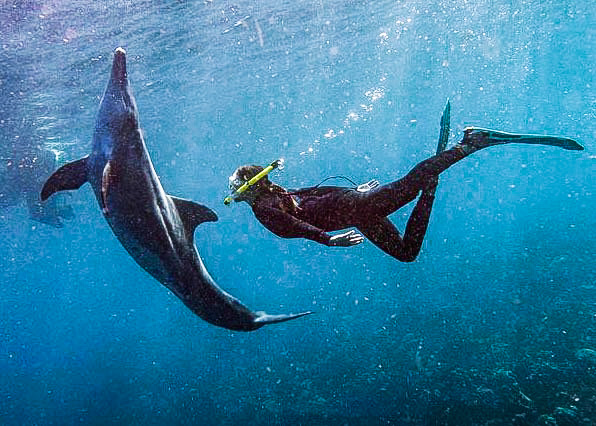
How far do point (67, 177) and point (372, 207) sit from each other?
3.57 meters

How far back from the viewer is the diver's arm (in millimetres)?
3957

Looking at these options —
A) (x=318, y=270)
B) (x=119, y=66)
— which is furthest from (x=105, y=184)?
(x=318, y=270)

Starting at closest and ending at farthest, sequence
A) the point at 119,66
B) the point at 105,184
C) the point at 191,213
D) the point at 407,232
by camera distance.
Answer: the point at 105,184
the point at 119,66
the point at 191,213
the point at 407,232

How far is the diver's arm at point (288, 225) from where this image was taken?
3.96 metres

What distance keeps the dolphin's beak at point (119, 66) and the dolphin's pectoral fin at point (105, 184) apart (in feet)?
2.97

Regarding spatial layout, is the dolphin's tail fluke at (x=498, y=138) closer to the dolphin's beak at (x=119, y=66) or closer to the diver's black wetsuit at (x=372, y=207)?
the diver's black wetsuit at (x=372, y=207)

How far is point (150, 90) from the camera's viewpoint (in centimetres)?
2353

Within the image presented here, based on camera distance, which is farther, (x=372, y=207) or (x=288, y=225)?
(x=372, y=207)

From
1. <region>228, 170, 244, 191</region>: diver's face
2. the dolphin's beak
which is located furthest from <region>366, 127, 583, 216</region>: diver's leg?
the dolphin's beak

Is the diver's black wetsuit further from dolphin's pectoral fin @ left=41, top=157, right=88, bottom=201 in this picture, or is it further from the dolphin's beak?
dolphin's pectoral fin @ left=41, top=157, right=88, bottom=201

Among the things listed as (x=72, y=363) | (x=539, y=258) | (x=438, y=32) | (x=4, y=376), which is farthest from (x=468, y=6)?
(x=4, y=376)

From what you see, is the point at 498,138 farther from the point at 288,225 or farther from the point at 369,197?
the point at 288,225

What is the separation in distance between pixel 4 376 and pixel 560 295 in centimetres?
4138

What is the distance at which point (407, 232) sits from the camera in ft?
17.2
